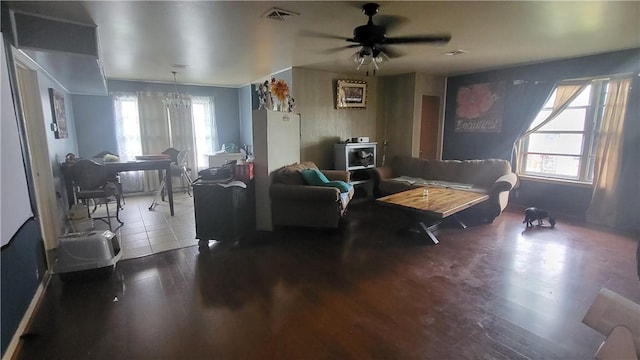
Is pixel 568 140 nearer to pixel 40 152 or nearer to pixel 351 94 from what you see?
pixel 351 94

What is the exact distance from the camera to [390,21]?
2.71 metres

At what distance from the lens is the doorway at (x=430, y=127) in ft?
19.0

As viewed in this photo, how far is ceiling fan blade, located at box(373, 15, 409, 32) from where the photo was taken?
8.54 ft

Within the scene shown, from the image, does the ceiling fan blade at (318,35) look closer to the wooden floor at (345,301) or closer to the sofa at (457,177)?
the wooden floor at (345,301)

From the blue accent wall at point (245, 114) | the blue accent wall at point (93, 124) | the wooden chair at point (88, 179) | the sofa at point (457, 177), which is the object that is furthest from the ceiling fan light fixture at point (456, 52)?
the blue accent wall at point (93, 124)

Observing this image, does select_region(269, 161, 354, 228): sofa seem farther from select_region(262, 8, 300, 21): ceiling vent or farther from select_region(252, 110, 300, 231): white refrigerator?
select_region(262, 8, 300, 21): ceiling vent

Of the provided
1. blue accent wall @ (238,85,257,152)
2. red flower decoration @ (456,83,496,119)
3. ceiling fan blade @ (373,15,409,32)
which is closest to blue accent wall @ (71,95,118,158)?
blue accent wall @ (238,85,257,152)

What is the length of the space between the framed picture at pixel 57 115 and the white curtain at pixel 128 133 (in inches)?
59.7

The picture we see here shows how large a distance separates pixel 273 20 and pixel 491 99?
4199mm

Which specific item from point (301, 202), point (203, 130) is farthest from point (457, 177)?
point (203, 130)

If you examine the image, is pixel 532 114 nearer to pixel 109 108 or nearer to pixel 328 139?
pixel 328 139

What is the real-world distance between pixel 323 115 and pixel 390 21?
268cm

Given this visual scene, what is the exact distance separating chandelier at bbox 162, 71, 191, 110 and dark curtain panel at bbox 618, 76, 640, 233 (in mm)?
7190

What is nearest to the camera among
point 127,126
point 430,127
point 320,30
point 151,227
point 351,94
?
point 320,30
